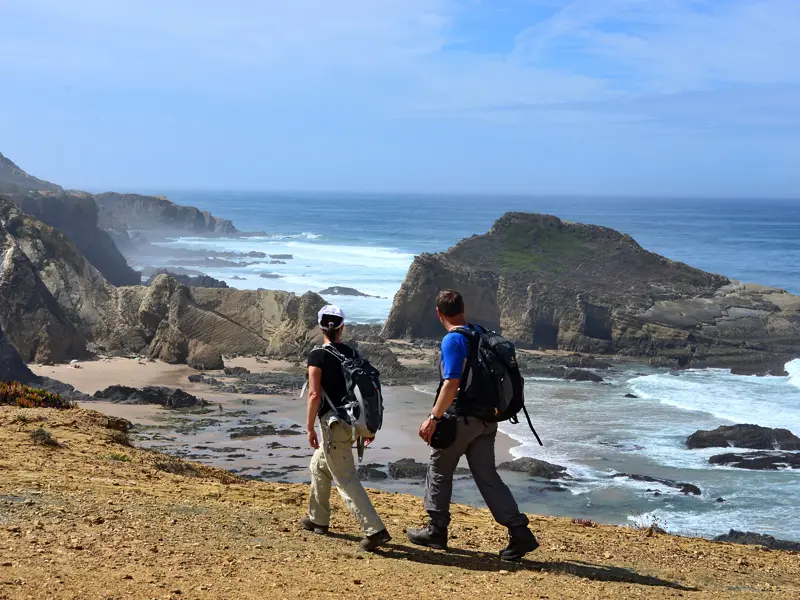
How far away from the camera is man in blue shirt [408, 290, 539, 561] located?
658 centimetres

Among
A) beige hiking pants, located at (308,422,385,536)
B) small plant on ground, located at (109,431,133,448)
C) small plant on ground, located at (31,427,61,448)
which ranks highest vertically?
beige hiking pants, located at (308,422,385,536)

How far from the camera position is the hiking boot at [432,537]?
7.05m

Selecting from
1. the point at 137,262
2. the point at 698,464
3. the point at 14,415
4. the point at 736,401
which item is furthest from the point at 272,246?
the point at 14,415

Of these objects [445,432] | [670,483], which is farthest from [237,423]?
[445,432]

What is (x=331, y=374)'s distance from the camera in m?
6.75

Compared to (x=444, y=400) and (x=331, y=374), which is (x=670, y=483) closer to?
(x=444, y=400)

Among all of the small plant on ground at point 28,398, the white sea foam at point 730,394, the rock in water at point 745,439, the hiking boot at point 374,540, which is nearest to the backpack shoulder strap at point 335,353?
the hiking boot at point 374,540

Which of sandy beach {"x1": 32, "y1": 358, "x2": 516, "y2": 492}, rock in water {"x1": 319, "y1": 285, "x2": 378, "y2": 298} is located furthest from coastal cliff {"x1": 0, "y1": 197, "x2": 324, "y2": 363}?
rock in water {"x1": 319, "y1": 285, "x2": 378, "y2": 298}

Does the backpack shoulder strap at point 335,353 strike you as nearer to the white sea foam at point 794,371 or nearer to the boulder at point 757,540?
the boulder at point 757,540

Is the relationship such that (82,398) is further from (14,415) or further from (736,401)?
(736,401)

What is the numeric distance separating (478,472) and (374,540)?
84cm

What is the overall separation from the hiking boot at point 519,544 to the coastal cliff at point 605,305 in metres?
36.2

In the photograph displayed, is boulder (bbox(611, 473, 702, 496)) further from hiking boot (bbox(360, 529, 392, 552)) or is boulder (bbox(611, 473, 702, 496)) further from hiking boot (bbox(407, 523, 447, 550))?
hiking boot (bbox(360, 529, 392, 552))

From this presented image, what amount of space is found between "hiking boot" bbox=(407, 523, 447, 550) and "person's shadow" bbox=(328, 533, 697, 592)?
0.05m
